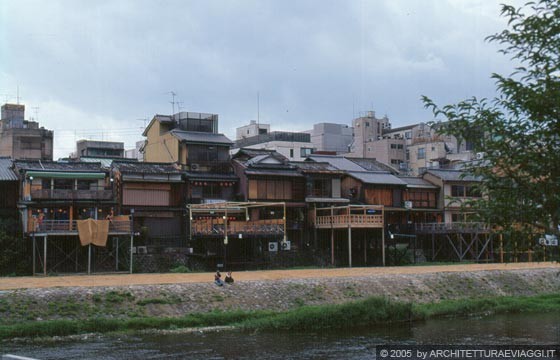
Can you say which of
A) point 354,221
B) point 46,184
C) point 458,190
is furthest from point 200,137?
point 458,190

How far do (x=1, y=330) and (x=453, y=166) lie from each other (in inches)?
2570

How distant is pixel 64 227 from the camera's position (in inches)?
1940

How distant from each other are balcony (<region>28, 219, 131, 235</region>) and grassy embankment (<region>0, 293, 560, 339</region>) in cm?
1688

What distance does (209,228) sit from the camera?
54.9 metres

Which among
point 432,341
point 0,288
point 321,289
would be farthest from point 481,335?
point 0,288

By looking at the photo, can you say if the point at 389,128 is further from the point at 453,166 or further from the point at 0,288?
the point at 0,288

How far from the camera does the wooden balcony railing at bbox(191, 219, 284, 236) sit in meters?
54.8

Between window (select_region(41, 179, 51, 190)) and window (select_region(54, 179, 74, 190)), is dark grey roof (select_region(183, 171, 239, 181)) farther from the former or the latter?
window (select_region(41, 179, 51, 190))

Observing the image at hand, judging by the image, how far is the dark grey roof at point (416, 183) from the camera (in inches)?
2811

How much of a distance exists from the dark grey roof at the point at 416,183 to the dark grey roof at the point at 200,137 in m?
19.5

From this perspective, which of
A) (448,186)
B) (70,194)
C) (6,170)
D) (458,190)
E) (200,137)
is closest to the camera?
(70,194)

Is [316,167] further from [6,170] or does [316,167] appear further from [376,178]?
[6,170]

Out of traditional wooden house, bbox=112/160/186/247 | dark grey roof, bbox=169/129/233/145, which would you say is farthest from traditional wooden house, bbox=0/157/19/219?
dark grey roof, bbox=169/129/233/145

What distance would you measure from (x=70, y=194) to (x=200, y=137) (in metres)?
14.9
